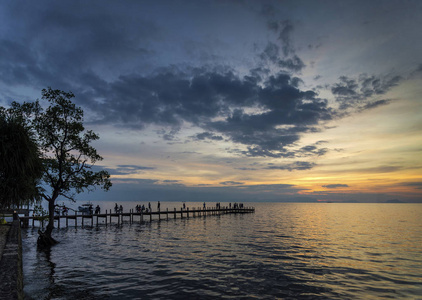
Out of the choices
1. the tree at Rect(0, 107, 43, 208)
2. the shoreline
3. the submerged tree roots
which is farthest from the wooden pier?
the shoreline

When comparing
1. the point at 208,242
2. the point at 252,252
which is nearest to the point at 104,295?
the point at 252,252

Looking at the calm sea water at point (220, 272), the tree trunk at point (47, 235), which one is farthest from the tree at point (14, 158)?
the tree trunk at point (47, 235)

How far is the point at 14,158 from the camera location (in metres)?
19.0

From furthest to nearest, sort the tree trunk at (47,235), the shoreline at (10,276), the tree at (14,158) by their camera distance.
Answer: the tree trunk at (47,235) < the tree at (14,158) < the shoreline at (10,276)

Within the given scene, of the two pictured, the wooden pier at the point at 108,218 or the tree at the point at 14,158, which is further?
the wooden pier at the point at 108,218

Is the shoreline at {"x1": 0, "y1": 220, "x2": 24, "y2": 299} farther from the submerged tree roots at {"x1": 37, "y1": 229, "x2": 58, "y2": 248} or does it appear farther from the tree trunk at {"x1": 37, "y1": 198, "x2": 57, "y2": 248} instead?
the submerged tree roots at {"x1": 37, "y1": 229, "x2": 58, "y2": 248}

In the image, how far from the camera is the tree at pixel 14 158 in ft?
61.8

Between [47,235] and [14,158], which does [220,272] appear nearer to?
[14,158]

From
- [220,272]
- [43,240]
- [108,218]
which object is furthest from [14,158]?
[108,218]

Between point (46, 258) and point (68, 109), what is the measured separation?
574 inches

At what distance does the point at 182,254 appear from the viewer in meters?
25.8

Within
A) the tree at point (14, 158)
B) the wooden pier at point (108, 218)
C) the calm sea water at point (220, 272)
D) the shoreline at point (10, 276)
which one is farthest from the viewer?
the wooden pier at point (108, 218)

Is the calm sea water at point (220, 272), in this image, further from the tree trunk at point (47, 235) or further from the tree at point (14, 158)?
the tree at point (14, 158)

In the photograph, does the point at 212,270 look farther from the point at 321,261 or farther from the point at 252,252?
the point at 321,261
